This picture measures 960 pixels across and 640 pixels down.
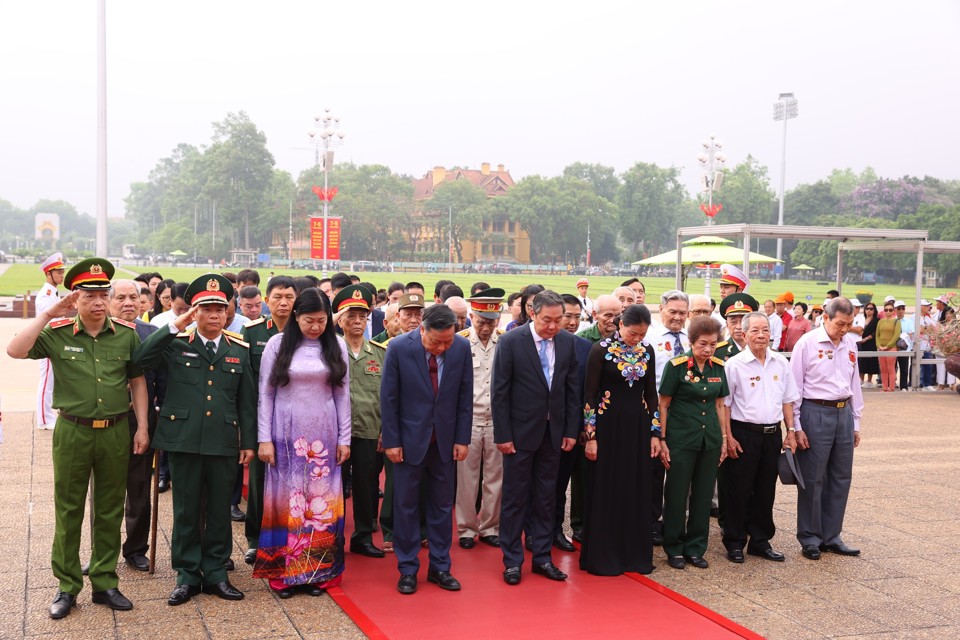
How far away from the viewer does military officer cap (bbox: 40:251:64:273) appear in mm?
7234

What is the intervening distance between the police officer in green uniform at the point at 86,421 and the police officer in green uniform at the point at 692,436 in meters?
3.25

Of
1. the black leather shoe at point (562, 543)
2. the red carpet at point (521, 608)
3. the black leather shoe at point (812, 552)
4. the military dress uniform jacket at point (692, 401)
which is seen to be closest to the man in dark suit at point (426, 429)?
the red carpet at point (521, 608)

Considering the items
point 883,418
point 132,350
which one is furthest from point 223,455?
point 883,418

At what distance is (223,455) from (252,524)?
1.09m

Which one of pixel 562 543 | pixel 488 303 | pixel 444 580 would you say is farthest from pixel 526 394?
pixel 562 543

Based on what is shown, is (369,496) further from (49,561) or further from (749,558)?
(749,558)

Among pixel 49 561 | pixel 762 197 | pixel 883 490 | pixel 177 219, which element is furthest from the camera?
pixel 177 219

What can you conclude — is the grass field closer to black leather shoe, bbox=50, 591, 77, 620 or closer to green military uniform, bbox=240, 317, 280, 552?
green military uniform, bbox=240, 317, 280, 552

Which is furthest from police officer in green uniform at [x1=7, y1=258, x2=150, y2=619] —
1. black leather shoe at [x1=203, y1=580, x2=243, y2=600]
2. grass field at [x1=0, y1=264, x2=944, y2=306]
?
grass field at [x1=0, y1=264, x2=944, y2=306]

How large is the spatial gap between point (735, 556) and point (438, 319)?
102 inches

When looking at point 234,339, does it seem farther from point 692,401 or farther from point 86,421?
point 692,401

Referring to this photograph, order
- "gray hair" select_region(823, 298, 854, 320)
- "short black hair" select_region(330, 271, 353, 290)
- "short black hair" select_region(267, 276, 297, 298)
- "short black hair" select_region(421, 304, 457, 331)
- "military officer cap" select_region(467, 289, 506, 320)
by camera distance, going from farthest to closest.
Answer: "short black hair" select_region(330, 271, 353, 290) → "short black hair" select_region(267, 276, 297, 298) → "gray hair" select_region(823, 298, 854, 320) → "military officer cap" select_region(467, 289, 506, 320) → "short black hair" select_region(421, 304, 457, 331)

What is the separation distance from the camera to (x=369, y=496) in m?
5.48

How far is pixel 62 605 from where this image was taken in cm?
427
